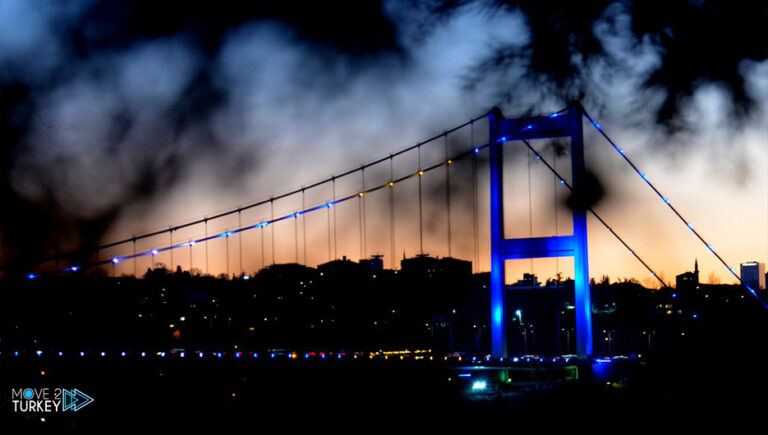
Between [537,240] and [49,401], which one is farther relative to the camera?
[49,401]

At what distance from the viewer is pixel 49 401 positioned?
78.3 feet

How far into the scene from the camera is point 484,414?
1769 centimetres

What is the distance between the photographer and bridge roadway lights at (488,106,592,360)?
22047 millimetres

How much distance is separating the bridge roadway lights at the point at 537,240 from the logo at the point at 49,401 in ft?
42.9

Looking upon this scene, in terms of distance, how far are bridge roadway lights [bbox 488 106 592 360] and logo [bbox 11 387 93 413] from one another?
13076 mm

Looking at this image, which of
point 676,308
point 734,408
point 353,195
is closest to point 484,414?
point 734,408

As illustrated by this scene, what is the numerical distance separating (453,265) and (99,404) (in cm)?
4643

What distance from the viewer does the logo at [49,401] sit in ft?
75.2

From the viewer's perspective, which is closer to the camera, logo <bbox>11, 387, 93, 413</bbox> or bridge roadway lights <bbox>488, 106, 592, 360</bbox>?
bridge roadway lights <bbox>488, 106, 592, 360</bbox>

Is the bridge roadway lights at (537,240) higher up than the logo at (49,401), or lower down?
higher up

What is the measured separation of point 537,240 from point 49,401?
15.3m

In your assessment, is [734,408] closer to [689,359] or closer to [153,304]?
[689,359]

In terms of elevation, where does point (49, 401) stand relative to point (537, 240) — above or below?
below

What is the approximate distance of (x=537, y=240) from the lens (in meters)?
22.2
